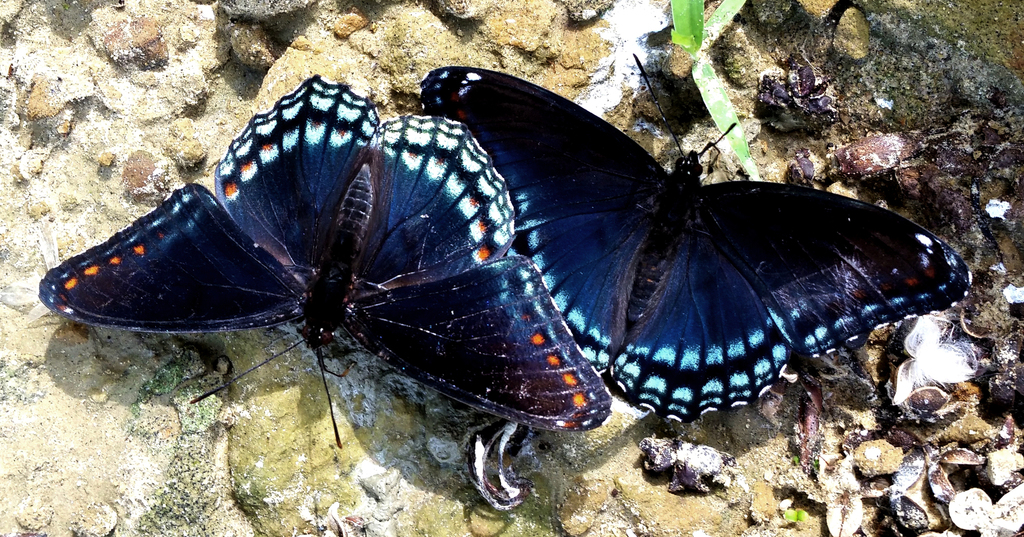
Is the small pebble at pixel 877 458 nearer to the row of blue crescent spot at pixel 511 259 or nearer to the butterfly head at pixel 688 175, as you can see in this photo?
the row of blue crescent spot at pixel 511 259

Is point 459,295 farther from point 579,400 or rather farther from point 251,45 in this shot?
point 251,45

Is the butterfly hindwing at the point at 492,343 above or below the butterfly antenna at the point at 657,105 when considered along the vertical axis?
below

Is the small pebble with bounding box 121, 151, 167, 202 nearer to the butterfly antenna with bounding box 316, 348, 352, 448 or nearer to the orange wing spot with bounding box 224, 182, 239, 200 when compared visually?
the orange wing spot with bounding box 224, 182, 239, 200

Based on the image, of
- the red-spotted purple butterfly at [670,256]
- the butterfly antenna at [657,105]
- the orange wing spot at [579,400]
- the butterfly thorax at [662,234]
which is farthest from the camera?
the butterfly antenna at [657,105]

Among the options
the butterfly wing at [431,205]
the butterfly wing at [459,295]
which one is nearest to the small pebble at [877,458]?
the butterfly wing at [459,295]

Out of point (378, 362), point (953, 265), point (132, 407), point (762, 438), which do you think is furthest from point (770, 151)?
point (132, 407)

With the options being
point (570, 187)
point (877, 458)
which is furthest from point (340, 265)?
point (877, 458)

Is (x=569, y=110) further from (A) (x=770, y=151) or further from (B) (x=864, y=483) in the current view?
(B) (x=864, y=483)
